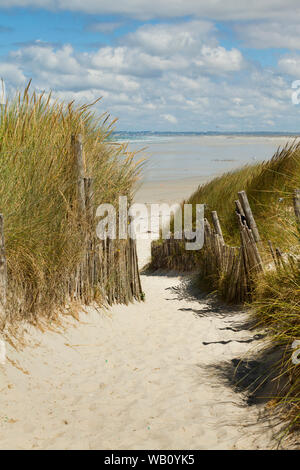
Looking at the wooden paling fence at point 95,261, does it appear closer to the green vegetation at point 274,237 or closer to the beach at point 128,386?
the beach at point 128,386

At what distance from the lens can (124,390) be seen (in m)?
4.21

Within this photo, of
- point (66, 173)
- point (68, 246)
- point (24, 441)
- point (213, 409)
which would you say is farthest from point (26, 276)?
point (213, 409)

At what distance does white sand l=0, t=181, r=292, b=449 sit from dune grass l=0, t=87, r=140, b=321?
1.54 ft

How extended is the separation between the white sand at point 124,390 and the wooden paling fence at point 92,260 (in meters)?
0.26

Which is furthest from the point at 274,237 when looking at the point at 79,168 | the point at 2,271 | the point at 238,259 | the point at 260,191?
the point at 2,271

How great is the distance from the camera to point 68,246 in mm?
5395

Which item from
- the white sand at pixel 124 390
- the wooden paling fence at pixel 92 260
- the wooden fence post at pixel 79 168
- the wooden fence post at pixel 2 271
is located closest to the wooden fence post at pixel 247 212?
the white sand at pixel 124 390

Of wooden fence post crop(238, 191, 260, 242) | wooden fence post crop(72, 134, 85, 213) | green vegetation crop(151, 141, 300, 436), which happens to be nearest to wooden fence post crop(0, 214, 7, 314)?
wooden fence post crop(72, 134, 85, 213)

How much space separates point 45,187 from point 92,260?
117 centimetres

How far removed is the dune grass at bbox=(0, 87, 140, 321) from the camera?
15.7 feet

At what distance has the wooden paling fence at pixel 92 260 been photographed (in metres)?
5.77

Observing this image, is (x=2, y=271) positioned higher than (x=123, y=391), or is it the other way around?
(x=2, y=271)

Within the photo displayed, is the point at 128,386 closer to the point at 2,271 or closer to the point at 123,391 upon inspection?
the point at 123,391

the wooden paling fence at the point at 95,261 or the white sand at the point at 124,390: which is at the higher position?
the wooden paling fence at the point at 95,261
